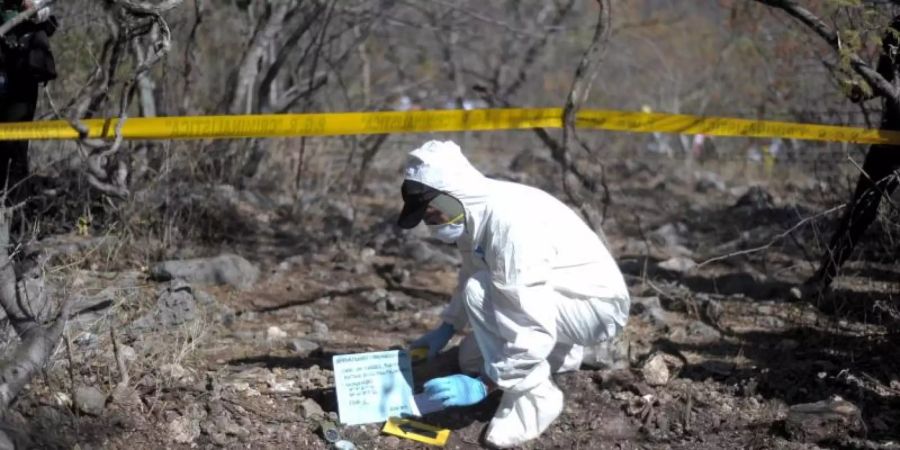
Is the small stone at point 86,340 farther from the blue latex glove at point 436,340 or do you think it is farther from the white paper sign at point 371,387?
the blue latex glove at point 436,340

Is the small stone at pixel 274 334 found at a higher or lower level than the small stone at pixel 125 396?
lower

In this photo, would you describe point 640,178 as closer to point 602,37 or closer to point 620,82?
point 620,82

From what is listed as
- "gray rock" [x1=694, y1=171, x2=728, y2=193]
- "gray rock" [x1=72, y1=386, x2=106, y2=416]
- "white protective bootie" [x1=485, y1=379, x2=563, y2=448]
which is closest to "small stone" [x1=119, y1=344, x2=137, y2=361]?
"gray rock" [x1=72, y1=386, x2=106, y2=416]

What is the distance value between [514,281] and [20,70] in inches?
121

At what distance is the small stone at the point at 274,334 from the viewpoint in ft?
17.7

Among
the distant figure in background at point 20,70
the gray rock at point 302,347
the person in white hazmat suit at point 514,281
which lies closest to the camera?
the person in white hazmat suit at point 514,281

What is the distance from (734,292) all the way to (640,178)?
4.31 meters

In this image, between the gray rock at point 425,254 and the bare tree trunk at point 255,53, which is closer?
the gray rock at point 425,254

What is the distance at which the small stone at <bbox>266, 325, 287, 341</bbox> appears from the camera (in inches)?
213

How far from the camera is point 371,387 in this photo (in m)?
4.44

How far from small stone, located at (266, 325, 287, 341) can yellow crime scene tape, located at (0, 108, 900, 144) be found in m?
0.98

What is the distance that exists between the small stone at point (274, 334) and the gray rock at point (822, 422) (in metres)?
2.46

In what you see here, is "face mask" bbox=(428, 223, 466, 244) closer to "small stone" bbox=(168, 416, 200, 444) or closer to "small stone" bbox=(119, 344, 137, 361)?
"small stone" bbox=(168, 416, 200, 444)

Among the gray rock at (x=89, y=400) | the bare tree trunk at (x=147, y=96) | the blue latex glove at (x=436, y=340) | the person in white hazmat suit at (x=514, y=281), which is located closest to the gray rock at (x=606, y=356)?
the person in white hazmat suit at (x=514, y=281)
